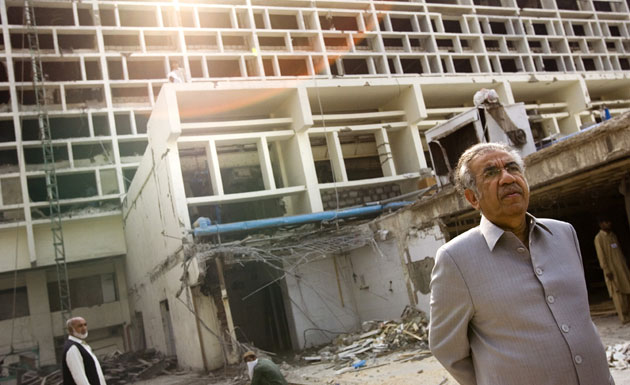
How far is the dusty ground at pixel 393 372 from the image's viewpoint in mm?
7836

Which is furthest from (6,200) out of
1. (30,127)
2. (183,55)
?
(183,55)

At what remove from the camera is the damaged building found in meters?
13.2

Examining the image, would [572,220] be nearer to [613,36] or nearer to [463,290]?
[463,290]

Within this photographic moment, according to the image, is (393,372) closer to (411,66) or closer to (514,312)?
(514,312)

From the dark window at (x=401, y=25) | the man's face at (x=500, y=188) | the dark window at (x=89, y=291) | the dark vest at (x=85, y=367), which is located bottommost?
the dark vest at (x=85, y=367)

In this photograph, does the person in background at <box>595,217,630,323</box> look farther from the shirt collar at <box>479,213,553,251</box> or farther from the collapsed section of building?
the shirt collar at <box>479,213,553,251</box>

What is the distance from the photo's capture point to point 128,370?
1608 centimetres

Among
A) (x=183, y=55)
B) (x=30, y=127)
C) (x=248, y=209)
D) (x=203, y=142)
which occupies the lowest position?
(x=248, y=209)

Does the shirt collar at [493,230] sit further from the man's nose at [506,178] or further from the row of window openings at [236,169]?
the row of window openings at [236,169]

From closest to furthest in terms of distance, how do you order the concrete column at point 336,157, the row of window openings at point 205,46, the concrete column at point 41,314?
the concrete column at point 336,157
the concrete column at point 41,314
the row of window openings at point 205,46

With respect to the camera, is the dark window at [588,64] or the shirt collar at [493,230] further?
the dark window at [588,64]

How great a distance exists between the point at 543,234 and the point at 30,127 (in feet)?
85.1

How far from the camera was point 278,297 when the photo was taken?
52.4 ft

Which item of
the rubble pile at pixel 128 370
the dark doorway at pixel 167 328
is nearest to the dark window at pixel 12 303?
the rubble pile at pixel 128 370
